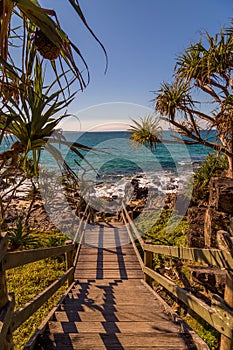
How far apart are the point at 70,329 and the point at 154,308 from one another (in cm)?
108

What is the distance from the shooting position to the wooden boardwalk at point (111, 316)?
1.94m

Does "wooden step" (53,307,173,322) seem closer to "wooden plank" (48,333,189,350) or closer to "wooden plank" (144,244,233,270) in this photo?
"wooden plank" (48,333,189,350)

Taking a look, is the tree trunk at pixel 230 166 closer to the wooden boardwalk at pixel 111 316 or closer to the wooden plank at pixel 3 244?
the wooden boardwalk at pixel 111 316

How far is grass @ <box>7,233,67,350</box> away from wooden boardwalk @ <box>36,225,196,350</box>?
702 millimetres

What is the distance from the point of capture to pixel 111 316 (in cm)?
263

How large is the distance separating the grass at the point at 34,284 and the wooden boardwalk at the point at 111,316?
702 millimetres

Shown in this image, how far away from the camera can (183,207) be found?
873 centimetres

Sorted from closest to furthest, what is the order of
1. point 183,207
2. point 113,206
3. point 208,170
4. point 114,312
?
1. point 114,312
2. point 208,170
3. point 183,207
4. point 113,206

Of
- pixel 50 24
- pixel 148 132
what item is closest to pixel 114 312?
pixel 50 24

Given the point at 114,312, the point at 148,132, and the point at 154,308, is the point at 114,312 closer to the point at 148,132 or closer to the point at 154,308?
the point at 154,308

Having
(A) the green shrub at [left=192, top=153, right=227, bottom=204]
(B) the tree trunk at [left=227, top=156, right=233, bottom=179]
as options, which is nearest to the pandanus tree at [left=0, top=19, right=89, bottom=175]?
(B) the tree trunk at [left=227, top=156, right=233, bottom=179]

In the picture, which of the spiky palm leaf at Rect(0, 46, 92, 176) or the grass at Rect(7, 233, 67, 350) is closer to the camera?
the spiky palm leaf at Rect(0, 46, 92, 176)

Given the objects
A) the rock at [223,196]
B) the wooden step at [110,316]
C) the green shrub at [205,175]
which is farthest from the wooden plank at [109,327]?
the green shrub at [205,175]

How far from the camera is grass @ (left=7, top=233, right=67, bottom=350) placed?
3.84 metres
